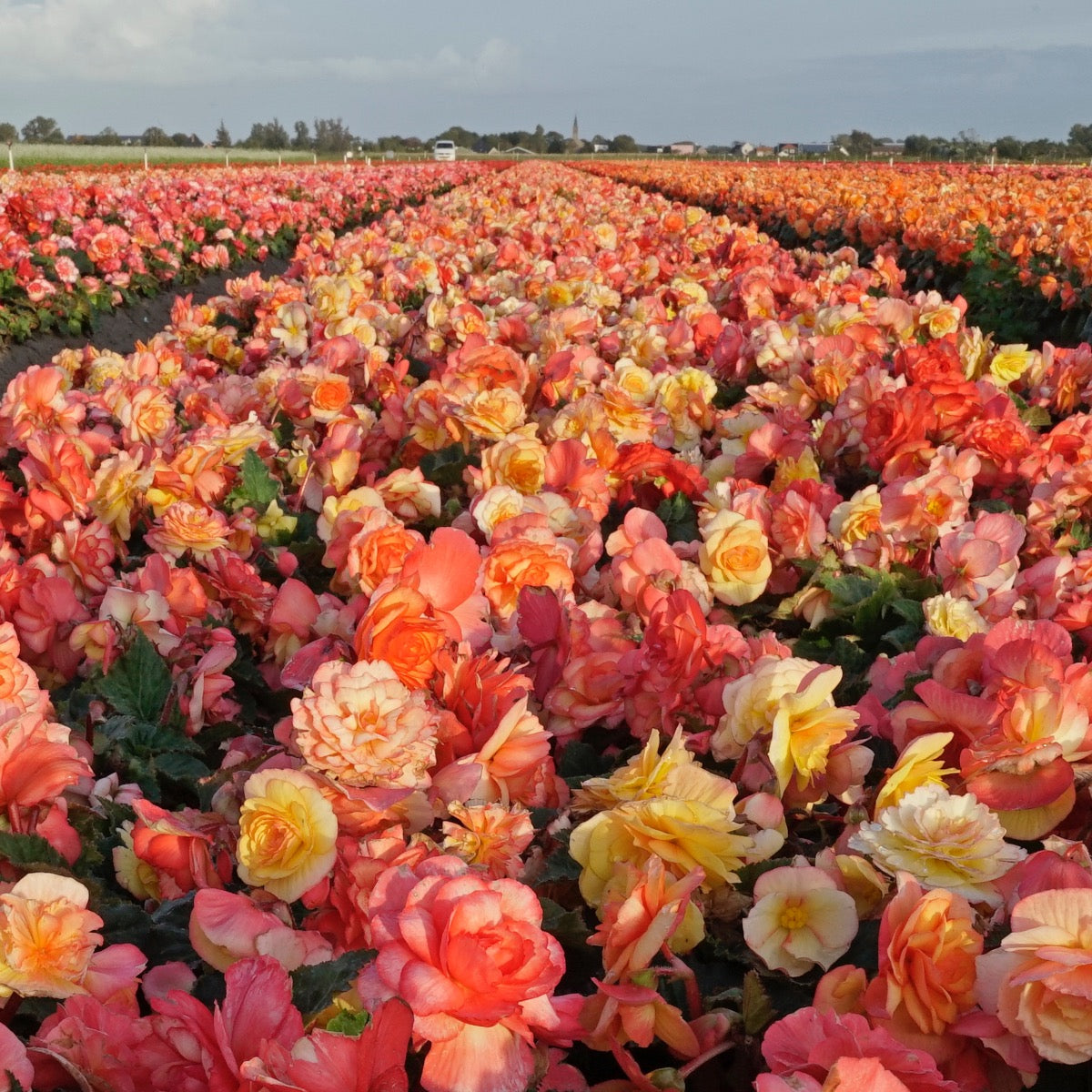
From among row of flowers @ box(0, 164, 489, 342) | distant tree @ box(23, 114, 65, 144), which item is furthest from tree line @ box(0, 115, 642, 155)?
row of flowers @ box(0, 164, 489, 342)

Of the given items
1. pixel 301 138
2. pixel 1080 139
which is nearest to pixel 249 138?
pixel 301 138

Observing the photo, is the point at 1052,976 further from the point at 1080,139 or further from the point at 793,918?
the point at 1080,139

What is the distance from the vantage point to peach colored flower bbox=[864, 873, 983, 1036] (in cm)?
78

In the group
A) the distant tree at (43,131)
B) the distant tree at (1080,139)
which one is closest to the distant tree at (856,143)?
the distant tree at (1080,139)

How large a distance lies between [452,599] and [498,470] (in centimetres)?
57

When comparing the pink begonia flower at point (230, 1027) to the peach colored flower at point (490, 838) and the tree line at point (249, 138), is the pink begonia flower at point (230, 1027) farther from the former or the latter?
the tree line at point (249, 138)

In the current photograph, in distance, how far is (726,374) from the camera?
300 centimetres

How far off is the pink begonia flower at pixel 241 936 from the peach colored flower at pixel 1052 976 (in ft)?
1.77

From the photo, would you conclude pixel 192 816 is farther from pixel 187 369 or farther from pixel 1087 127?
pixel 1087 127

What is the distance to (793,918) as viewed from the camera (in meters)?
0.93

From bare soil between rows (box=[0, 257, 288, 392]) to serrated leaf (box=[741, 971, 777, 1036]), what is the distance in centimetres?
611

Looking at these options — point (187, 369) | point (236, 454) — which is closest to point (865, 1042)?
point (236, 454)

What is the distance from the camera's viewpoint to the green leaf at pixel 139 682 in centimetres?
142

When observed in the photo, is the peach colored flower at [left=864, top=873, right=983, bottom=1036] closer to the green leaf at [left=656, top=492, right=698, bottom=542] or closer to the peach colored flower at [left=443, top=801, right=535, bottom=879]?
the peach colored flower at [left=443, top=801, right=535, bottom=879]
